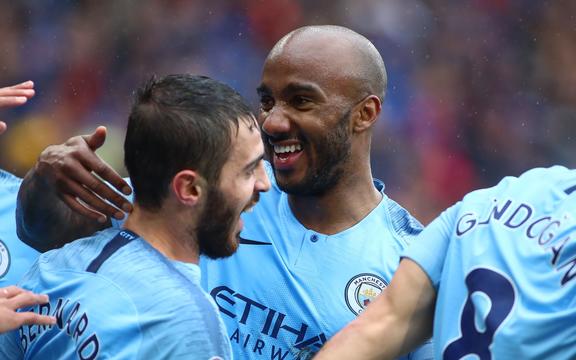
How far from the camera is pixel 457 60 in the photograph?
7875mm

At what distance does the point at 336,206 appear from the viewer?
3818 millimetres

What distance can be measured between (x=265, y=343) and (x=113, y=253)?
3.55 feet

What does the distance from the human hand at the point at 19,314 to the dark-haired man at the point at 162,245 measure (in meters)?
0.04

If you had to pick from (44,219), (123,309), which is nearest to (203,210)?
(123,309)

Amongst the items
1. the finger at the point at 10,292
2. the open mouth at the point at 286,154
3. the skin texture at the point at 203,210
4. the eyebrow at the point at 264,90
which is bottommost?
the finger at the point at 10,292

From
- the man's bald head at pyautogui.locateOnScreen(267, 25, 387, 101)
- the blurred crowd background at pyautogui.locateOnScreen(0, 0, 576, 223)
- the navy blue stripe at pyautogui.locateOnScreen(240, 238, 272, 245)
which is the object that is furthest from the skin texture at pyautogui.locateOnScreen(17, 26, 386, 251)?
the blurred crowd background at pyautogui.locateOnScreen(0, 0, 576, 223)

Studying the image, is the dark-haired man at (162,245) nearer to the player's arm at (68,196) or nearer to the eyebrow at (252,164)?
the eyebrow at (252,164)

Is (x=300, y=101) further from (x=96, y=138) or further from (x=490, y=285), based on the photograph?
(x=490, y=285)

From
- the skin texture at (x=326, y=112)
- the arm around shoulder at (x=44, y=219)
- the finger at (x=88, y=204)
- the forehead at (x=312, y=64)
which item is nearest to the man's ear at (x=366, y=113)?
the skin texture at (x=326, y=112)

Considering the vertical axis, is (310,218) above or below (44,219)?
above

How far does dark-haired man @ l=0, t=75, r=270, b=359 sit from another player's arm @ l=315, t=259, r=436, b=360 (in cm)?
41

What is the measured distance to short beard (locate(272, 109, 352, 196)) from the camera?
12.3 ft

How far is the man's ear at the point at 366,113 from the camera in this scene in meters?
3.93

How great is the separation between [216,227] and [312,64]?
134 cm
